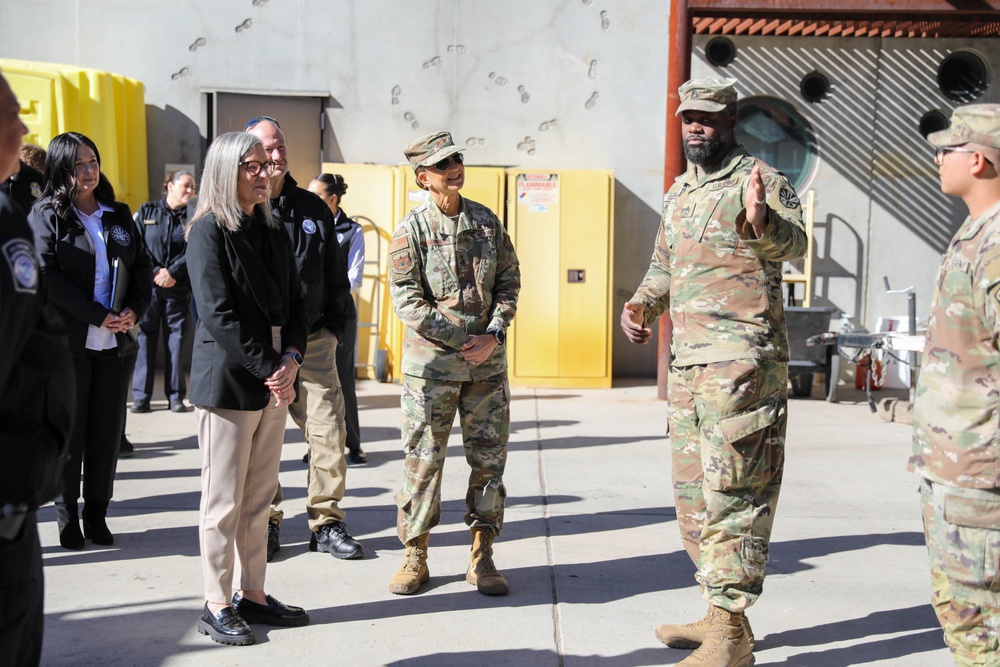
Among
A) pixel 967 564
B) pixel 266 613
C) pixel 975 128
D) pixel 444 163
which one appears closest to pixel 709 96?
pixel 975 128

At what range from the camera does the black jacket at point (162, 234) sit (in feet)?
27.9

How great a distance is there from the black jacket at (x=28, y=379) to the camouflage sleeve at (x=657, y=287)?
2.46 meters

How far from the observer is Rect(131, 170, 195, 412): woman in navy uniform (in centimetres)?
851

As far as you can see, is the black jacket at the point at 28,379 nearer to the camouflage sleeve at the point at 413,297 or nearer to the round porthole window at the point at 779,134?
the camouflage sleeve at the point at 413,297

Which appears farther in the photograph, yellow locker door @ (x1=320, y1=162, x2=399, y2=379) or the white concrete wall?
the white concrete wall

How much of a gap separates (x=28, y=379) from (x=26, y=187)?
12.1 ft

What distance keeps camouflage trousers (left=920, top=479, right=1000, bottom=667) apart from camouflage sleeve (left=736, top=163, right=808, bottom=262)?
97 centimetres

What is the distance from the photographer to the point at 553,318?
35.1 ft

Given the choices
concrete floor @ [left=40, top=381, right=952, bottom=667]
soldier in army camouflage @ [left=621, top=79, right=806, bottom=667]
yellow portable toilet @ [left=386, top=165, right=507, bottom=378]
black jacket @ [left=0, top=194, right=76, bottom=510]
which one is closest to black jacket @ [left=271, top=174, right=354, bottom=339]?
concrete floor @ [left=40, top=381, right=952, bottom=667]

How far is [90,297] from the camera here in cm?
495

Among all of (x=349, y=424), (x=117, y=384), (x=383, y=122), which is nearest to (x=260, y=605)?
(x=117, y=384)

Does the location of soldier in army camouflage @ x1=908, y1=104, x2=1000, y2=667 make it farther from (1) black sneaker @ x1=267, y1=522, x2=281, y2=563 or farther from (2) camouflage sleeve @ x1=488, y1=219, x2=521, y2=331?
(1) black sneaker @ x1=267, y1=522, x2=281, y2=563

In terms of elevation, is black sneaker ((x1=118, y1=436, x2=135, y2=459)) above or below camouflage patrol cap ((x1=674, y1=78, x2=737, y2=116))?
below

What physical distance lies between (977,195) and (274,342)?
8.30ft
